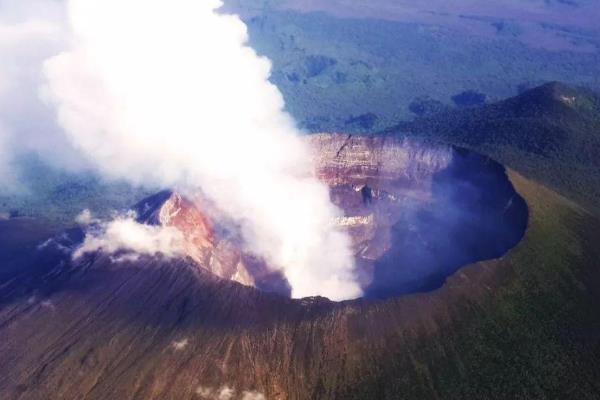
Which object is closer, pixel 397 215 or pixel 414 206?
pixel 414 206

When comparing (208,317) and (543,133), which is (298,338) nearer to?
(208,317)

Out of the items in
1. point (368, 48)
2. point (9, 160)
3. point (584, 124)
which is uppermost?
point (584, 124)

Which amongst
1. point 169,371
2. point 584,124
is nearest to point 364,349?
point 169,371

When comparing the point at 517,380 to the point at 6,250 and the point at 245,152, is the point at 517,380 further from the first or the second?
the point at 6,250

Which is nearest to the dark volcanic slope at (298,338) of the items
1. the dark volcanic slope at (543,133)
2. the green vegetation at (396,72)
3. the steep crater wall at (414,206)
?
the steep crater wall at (414,206)

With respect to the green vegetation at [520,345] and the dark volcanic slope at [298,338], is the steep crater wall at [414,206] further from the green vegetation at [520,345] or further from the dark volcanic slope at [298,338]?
the dark volcanic slope at [298,338]

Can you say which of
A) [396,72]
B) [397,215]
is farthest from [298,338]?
[396,72]
